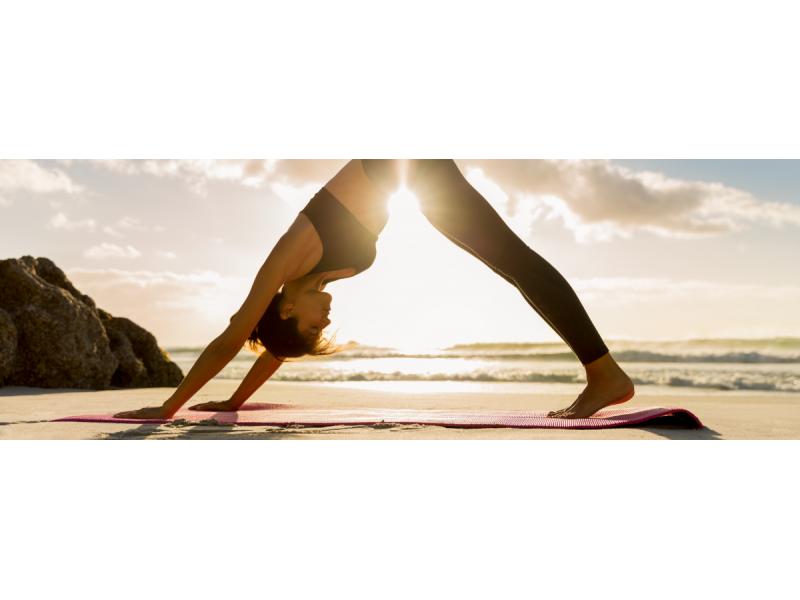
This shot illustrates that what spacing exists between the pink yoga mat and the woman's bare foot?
→ 6cm

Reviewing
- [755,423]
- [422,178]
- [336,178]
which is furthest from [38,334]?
[755,423]

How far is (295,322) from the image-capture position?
292 centimetres

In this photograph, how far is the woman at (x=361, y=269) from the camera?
266cm

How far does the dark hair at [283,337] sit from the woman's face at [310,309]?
26mm

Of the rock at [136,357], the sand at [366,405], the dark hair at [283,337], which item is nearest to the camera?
the sand at [366,405]

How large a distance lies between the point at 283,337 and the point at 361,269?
1.48ft

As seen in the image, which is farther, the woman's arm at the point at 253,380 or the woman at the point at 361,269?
the woman's arm at the point at 253,380

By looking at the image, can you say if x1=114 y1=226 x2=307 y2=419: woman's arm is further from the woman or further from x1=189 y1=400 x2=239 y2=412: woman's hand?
x1=189 y1=400 x2=239 y2=412: woman's hand

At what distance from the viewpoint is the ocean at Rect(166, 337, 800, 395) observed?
6.23 m

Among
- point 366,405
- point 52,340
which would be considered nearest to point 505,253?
point 366,405

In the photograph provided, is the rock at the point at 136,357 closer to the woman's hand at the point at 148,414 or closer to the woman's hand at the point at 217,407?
the woman's hand at the point at 217,407

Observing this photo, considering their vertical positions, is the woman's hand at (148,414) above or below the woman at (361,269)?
below

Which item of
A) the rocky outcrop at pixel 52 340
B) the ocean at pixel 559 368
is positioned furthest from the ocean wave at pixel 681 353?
the rocky outcrop at pixel 52 340

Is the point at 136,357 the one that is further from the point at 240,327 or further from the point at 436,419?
the point at 436,419
